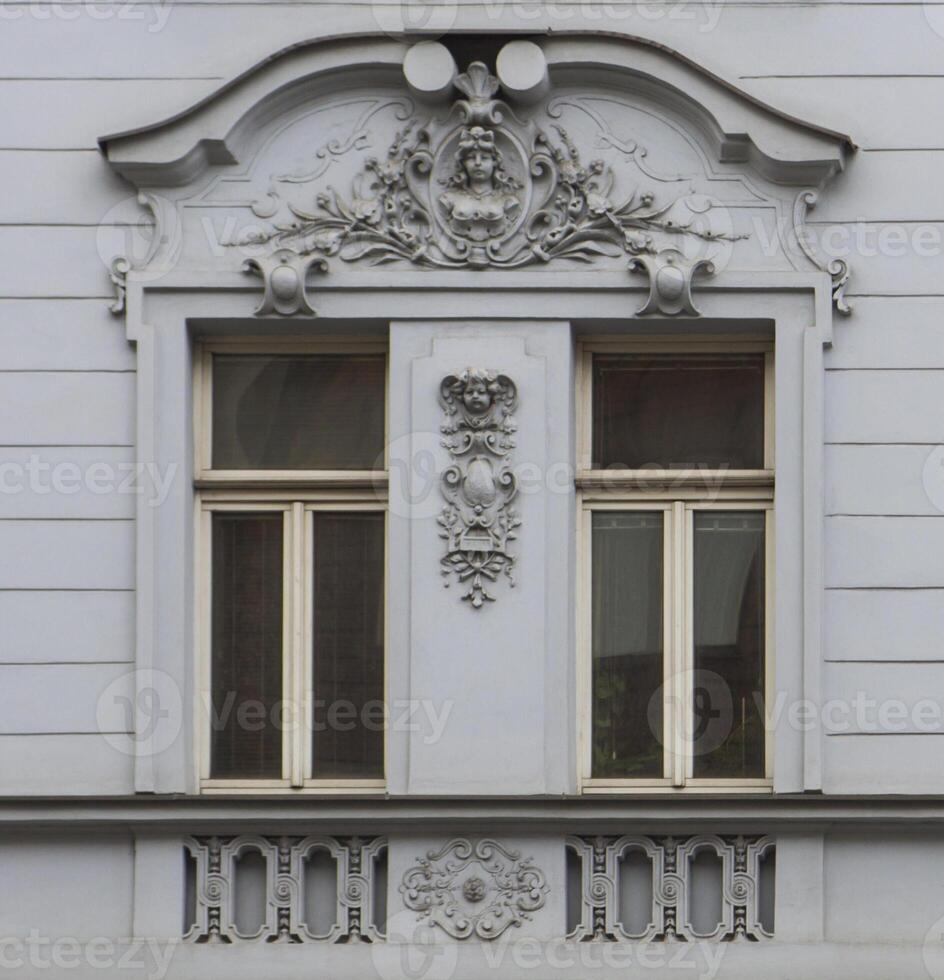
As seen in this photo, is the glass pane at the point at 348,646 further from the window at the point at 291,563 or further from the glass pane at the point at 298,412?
the glass pane at the point at 298,412

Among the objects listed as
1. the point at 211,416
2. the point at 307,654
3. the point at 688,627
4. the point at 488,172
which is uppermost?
the point at 488,172

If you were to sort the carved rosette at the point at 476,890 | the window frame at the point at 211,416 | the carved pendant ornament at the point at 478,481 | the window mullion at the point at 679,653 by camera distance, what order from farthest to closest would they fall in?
the window frame at the point at 211,416
the window mullion at the point at 679,653
the carved pendant ornament at the point at 478,481
the carved rosette at the point at 476,890

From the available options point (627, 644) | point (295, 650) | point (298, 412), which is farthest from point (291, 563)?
point (627, 644)

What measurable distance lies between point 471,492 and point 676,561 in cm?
105

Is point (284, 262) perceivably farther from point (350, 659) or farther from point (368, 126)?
point (350, 659)

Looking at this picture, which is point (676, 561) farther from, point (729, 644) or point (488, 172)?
point (488, 172)

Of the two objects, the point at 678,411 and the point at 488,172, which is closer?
the point at 488,172

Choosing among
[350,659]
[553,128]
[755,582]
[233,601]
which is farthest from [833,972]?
[553,128]

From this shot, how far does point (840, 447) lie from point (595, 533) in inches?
48.1

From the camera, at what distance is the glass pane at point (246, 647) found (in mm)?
9594

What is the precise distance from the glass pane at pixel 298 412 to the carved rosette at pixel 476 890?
6.25 feet

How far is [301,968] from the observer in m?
9.20

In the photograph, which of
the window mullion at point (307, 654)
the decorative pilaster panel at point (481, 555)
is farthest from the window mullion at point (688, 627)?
the window mullion at point (307, 654)

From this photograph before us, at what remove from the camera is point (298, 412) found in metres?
9.78
